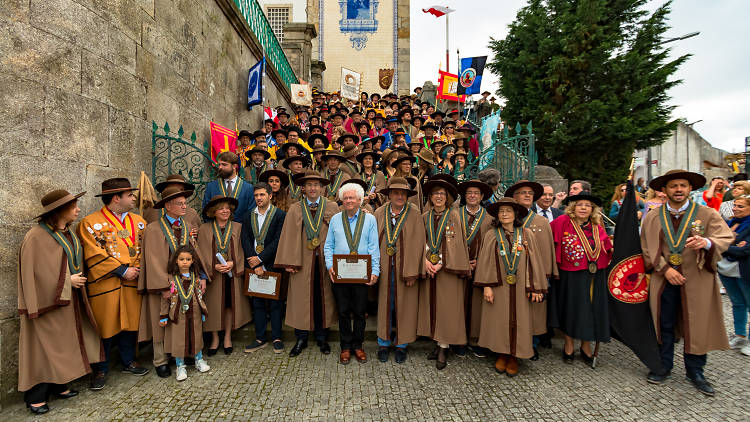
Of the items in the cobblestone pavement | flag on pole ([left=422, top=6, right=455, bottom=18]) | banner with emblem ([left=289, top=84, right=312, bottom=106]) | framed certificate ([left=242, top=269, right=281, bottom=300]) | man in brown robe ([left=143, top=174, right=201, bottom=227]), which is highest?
flag on pole ([left=422, top=6, right=455, bottom=18])

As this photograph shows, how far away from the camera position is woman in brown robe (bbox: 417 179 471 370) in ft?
13.5

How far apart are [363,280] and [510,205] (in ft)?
6.22

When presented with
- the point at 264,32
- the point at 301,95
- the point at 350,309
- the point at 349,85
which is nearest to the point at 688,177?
the point at 350,309

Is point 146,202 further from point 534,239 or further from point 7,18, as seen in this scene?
point 534,239

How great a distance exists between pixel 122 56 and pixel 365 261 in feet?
13.5

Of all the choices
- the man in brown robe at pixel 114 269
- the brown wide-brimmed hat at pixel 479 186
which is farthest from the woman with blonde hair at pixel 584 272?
the man in brown robe at pixel 114 269

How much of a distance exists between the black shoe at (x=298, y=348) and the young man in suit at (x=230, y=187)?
2.03 m

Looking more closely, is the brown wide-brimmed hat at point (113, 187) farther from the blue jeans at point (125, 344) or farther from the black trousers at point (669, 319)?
the black trousers at point (669, 319)

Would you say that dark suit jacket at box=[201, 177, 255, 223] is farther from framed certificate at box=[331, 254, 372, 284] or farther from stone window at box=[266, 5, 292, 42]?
stone window at box=[266, 5, 292, 42]

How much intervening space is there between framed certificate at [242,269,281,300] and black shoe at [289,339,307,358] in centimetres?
67

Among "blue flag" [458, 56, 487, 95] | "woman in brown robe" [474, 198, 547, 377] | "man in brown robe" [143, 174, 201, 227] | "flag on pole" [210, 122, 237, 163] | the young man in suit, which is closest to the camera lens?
"woman in brown robe" [474, 198, 547, 377]

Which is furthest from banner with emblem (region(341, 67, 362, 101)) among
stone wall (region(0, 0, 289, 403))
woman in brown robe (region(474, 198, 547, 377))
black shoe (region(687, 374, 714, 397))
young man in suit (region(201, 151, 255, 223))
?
black shoe (region(687, 374, 714, 397))

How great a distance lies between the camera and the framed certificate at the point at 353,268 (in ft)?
13.4

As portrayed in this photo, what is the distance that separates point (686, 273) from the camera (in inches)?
148
